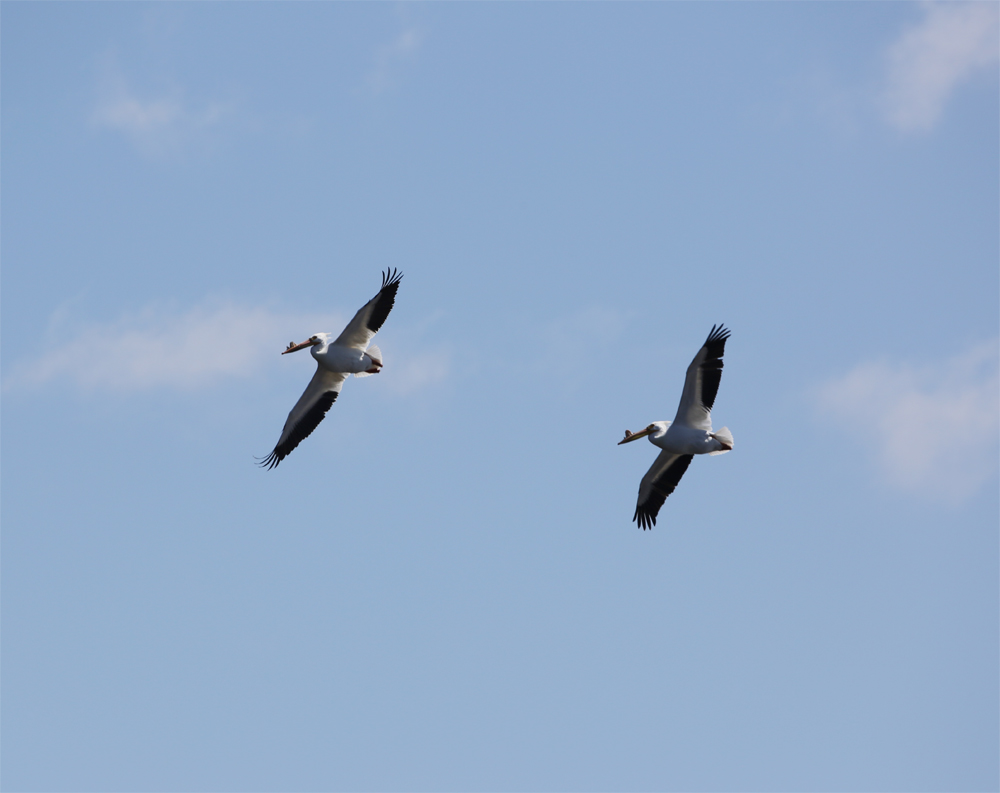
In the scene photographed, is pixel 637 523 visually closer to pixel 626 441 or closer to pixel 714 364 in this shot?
pixel 626 441

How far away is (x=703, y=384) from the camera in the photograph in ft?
67.6

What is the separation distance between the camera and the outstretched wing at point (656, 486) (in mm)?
21861

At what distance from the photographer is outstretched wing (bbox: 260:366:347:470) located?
23547 mm

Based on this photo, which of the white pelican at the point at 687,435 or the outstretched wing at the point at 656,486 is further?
the outstretched wing at the point at 656,486

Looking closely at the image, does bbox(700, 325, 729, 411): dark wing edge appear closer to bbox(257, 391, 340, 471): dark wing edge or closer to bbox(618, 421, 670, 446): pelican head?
bbox(618, 421, 670, 446): pelican head

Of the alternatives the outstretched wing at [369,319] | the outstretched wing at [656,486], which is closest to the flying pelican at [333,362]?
the outstretched wing at [369,319]

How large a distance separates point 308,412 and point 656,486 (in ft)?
19.7

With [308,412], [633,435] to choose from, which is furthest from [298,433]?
[633,435]

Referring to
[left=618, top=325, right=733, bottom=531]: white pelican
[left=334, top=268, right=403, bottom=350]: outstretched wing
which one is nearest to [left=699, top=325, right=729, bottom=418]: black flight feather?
[left=618, top=325, right=733, bottom=531]: white pelican

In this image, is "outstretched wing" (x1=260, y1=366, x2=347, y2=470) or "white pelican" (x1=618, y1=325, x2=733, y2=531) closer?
"white pelican" (x1=618, y1=325, x2=733, y2=531)

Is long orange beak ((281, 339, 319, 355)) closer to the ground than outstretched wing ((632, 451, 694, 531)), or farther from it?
farther from it

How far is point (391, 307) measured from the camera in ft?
72.1

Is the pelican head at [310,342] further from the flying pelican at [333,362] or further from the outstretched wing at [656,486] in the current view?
the outstretched wing at [656,486]

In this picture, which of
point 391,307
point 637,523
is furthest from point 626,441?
point 391,307
